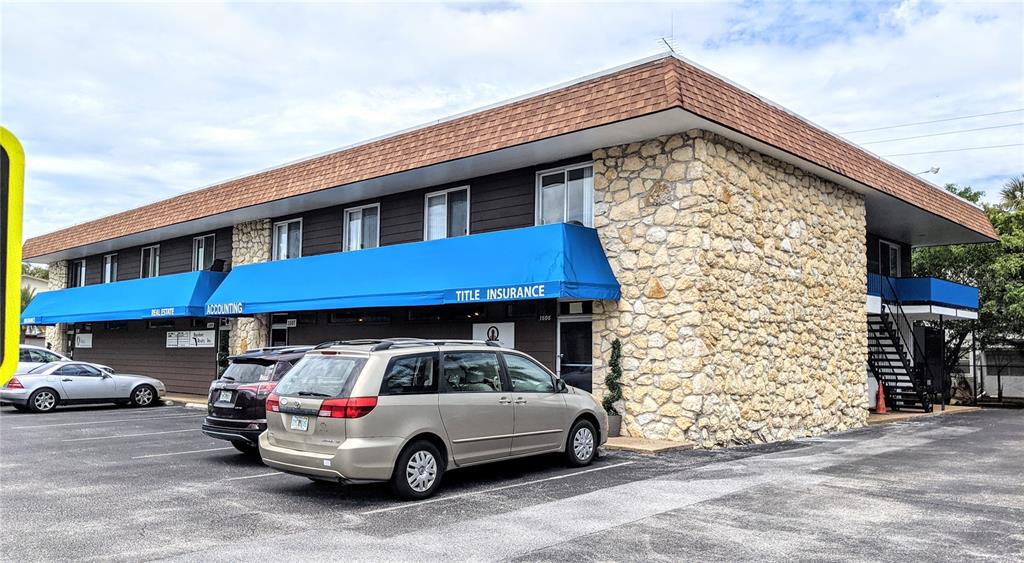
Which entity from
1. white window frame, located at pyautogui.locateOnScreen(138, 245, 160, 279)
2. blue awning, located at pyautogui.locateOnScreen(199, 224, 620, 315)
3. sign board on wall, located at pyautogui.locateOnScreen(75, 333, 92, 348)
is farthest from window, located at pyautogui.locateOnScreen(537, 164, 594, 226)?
sign board on wall, located at pyautogui.locateOnScreen(75, 333, 92, 348)

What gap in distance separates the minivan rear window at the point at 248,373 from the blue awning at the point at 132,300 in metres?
12.0

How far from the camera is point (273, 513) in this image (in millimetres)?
8367

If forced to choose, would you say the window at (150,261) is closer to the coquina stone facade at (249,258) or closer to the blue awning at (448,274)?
the coquina stone facade at (249,258)

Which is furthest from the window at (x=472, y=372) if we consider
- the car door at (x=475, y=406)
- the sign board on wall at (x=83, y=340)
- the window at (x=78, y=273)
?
the window at (x=78, y=273)

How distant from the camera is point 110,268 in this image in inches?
1211

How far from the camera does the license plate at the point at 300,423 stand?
8922mm

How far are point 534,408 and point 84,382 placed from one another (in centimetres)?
1573

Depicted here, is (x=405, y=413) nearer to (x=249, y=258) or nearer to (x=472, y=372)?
(x=472, y=372)

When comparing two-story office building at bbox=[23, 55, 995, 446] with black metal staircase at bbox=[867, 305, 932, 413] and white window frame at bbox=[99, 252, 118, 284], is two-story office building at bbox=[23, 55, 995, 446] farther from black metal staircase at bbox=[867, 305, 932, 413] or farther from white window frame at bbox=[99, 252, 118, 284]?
white window frame at bbox=[99, 252, 118, 284]

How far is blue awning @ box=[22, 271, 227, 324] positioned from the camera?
23.6m

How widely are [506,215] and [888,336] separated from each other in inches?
499

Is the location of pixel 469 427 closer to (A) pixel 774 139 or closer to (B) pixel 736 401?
(B) pixel 736 401

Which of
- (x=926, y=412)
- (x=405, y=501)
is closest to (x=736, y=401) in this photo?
(x=405, y=501)

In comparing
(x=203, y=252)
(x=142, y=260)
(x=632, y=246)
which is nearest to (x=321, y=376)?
(x=632, y=246)
